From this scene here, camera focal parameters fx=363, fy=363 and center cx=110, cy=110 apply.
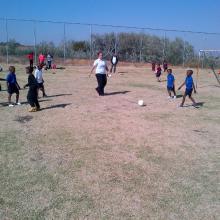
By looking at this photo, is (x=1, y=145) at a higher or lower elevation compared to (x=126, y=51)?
lower

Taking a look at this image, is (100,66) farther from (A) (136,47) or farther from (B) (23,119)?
(A) (136,47)

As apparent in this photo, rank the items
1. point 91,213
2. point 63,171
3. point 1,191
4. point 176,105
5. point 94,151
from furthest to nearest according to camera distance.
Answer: point 176,105, point 94,151, point 63,171, point 1,191, point 91,213

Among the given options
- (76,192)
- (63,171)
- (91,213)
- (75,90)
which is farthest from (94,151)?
(75,90)

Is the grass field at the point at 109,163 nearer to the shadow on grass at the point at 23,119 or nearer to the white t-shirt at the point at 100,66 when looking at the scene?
the shadow on grass at the point at 23,119

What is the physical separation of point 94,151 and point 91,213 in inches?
102

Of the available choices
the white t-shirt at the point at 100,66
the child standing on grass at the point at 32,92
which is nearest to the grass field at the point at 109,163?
the child standing on grass at the point at 32,92

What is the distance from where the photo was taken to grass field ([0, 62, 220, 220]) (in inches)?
203

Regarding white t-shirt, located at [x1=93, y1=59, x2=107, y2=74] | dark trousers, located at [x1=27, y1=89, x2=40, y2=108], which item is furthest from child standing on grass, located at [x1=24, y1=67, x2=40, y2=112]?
white t-shirt, located at [x1=93, y1=59, x2=107, y2=74]

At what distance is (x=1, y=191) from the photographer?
18.2 ft

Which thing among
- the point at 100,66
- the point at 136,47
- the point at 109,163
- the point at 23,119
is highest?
the point at 136,47

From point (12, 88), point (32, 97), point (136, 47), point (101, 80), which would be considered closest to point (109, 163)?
point (32, 97)

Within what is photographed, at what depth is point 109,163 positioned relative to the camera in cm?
682

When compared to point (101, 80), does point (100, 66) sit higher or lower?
higher

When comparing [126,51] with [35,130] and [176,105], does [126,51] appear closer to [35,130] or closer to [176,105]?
[176,105]
